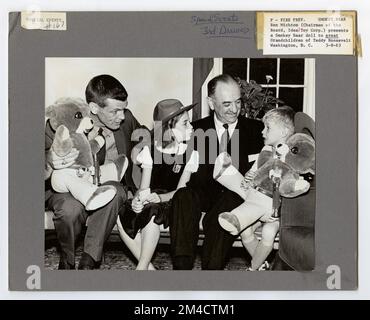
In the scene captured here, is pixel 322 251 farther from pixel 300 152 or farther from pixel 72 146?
pixel 72 146

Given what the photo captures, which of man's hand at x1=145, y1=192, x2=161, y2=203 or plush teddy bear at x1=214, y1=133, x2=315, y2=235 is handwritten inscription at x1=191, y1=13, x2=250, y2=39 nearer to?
plush teddy bear at x1=214, y1=133, x2=315, y2=235

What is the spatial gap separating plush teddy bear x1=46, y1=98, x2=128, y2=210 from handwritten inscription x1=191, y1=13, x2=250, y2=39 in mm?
414

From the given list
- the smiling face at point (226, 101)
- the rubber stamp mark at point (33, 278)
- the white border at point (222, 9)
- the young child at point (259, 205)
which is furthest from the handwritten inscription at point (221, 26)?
the rubber stamp mark at point (33, 278)

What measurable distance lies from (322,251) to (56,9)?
106cm

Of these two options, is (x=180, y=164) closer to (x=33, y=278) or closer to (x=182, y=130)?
(x=182, y=130)

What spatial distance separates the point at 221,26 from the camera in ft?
6.22

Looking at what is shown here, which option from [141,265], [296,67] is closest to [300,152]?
[296,67]

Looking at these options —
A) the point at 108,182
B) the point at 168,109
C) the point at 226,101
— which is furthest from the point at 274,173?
the point at 108,182

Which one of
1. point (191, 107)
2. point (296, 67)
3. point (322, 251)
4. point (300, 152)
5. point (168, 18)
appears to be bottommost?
point (322, 251)

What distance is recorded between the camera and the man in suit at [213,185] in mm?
1903

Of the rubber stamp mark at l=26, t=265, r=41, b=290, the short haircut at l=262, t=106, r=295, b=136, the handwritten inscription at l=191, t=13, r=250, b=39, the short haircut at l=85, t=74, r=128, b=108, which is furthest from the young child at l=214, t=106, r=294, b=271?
the rubber stamp mark at l=26, t=265, r=41, b=290
